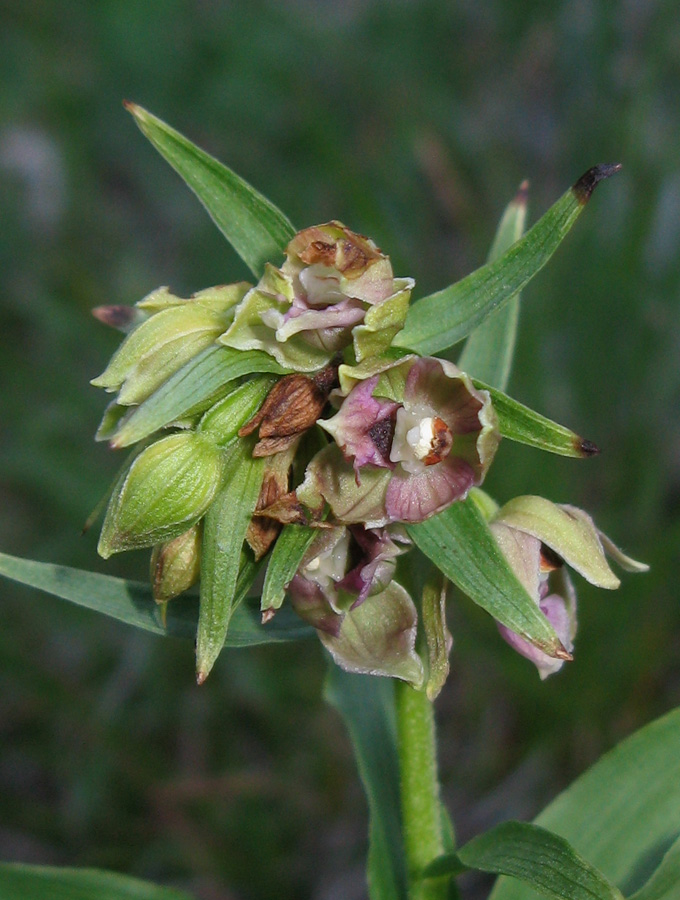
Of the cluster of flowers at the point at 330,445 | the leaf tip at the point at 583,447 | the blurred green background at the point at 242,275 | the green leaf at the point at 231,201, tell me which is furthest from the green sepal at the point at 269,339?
the blurred green background at the point at 242,275

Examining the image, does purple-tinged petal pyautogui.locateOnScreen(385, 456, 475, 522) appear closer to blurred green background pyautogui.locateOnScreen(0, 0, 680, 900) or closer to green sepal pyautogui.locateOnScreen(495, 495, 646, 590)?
green sepal pyautogui.locateOnScreen(495, 495, 646, 590)

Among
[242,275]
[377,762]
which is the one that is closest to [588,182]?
[377,762]

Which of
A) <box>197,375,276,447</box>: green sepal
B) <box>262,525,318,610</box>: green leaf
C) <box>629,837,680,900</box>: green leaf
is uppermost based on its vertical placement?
<box>197,375,276,447</box>: green sepal

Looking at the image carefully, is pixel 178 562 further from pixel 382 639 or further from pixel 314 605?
pixel 382 639

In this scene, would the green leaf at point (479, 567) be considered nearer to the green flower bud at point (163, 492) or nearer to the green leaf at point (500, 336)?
the green flower bud at point (163, 492)

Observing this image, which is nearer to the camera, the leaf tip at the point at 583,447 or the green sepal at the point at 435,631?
the leaf tip at the point at 583,447

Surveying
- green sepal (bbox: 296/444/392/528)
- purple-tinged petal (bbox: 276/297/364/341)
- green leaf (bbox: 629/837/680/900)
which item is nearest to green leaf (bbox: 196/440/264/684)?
green sepal (bbox: 296/444/392/528)
